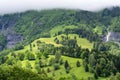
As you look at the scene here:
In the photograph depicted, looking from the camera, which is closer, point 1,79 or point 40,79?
point 1,79

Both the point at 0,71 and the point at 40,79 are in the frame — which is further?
the point at 40,79

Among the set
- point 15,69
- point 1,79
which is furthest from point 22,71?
point 1,79

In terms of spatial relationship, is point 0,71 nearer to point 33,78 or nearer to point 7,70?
point 7,70

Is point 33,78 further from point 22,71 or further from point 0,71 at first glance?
point 0,71

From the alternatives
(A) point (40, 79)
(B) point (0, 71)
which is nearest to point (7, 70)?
(B) point (0, 71)

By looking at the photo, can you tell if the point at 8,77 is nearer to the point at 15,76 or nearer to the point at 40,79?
the point at 15,76

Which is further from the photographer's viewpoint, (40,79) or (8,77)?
(40,79)

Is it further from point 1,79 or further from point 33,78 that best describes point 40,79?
point 1,79
